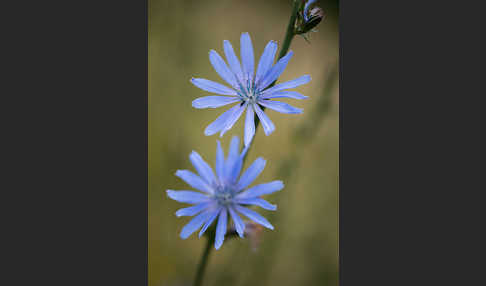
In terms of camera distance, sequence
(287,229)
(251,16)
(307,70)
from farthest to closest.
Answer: (287,229)
(251,16)
(307,70)

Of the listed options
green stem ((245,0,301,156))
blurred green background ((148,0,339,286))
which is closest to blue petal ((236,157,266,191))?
green stem ((245,0,301,156))

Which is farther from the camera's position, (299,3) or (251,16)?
(251,16)

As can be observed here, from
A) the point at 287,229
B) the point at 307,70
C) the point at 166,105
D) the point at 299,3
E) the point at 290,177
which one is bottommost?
the point at 287,229

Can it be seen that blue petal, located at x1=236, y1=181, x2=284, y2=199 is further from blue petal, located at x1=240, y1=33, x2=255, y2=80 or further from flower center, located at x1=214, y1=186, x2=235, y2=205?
blue petal, located at x1=240, y1=33, x2=255, y2=80

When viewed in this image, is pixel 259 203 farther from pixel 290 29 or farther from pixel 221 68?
pixel 290 29

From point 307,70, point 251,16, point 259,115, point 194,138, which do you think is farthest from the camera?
point 194,138

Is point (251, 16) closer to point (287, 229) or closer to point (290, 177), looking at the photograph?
point (290, 177)

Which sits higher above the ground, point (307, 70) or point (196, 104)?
point (307, 70)

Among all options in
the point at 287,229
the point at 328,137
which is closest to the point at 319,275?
the point at 287,229
